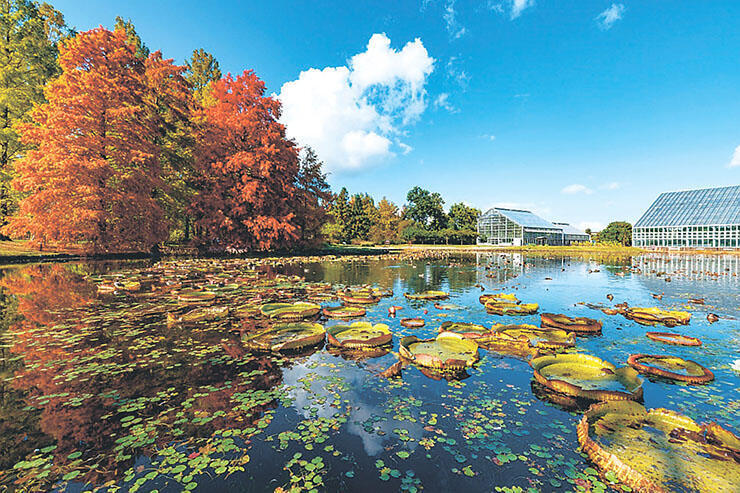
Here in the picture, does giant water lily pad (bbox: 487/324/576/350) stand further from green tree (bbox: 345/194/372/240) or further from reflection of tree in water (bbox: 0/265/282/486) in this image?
green tree (bbox: 345/194/372/240)

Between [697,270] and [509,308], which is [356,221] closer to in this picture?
[697,270]

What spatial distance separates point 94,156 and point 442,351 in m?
23.0

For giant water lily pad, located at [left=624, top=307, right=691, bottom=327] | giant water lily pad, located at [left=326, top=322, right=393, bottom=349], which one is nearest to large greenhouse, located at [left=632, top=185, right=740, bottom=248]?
giant water lily pad, located at [left=624, top=307, right=691, bottom=327]

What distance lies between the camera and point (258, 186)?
24.8 metres

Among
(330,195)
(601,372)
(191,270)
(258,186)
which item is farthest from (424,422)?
(330,195)

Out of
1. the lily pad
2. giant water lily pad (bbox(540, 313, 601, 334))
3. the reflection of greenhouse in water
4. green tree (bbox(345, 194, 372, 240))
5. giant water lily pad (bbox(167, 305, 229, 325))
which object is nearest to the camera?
the lily pad

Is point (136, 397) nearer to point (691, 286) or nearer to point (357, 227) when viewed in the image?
point (691, 286)

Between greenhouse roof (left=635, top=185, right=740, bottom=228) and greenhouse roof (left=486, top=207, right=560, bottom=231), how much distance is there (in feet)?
48.7

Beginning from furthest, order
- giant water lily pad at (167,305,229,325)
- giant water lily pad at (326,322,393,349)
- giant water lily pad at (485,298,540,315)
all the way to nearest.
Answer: giant water lily pad at (485,298,540,315), giant water lily pad at (167,305,229,325), giant water lily pad at (326,322,393,349)

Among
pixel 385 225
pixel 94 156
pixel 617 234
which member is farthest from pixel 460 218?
pixel 94 156

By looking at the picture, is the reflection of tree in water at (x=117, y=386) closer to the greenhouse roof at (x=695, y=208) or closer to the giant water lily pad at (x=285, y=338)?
the giant water lily pad at (x=285, y=338)

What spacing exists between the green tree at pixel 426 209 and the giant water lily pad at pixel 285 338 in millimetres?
67214

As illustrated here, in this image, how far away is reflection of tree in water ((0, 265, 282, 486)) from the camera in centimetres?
276

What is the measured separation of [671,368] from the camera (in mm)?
4301
